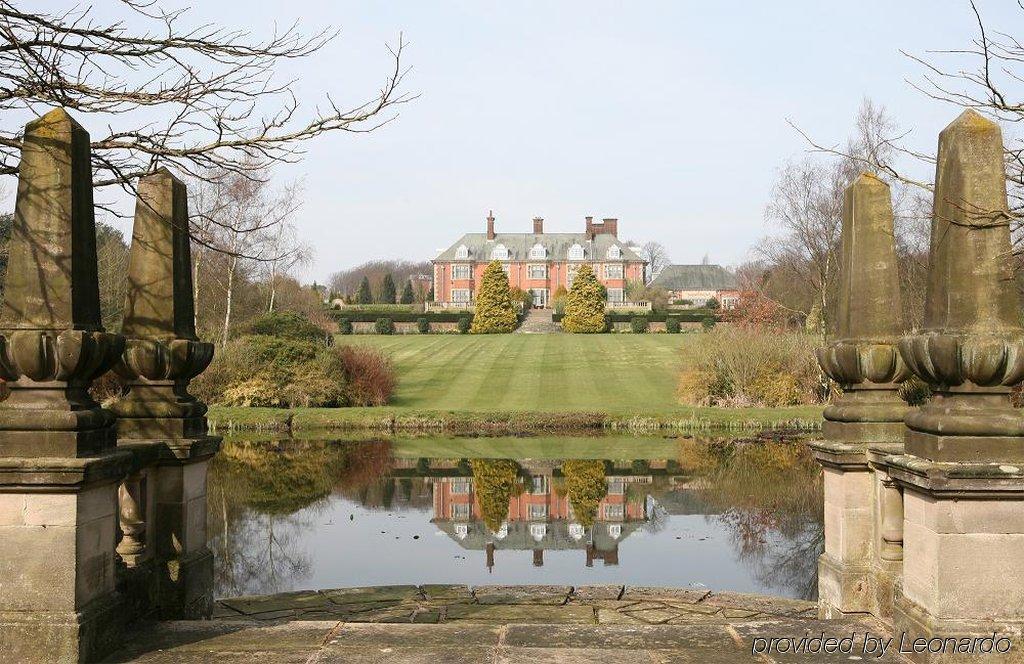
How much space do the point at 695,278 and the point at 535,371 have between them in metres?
72.4

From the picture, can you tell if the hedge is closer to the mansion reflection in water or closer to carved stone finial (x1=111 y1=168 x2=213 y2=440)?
the mansion reflection in water

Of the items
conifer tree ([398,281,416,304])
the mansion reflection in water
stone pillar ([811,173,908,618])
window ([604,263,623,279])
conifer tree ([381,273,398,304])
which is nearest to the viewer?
stone pillar ([811,173,908,618])

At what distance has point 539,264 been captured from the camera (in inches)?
3711

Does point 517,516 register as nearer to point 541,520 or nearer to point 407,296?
point 541,520

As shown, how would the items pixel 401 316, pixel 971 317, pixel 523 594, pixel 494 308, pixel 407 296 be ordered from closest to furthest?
pixel 971 317 → pixel 523 594 → pixel 401 316 → pixel 494 308 → pixel 407 296

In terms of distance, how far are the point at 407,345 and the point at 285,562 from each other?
47.0 meters

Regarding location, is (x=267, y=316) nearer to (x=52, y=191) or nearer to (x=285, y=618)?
(x=285, y=618)

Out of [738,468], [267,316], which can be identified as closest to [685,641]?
[738,468]

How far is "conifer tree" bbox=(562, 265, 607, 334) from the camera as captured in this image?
68.4 meters

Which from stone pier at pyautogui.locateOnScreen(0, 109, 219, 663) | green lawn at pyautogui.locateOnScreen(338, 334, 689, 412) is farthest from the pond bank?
stone pier at pyautogui.locateOnScreen(0, 109, 219, 663)

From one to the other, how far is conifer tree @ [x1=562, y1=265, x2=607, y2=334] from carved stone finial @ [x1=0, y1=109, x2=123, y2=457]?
63.7 metres

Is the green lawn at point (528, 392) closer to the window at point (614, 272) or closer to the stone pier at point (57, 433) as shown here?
the stone pier at point (57, 433)

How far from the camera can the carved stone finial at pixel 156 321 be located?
6.32 metres

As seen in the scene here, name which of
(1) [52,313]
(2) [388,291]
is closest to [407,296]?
(2) [388,291]
